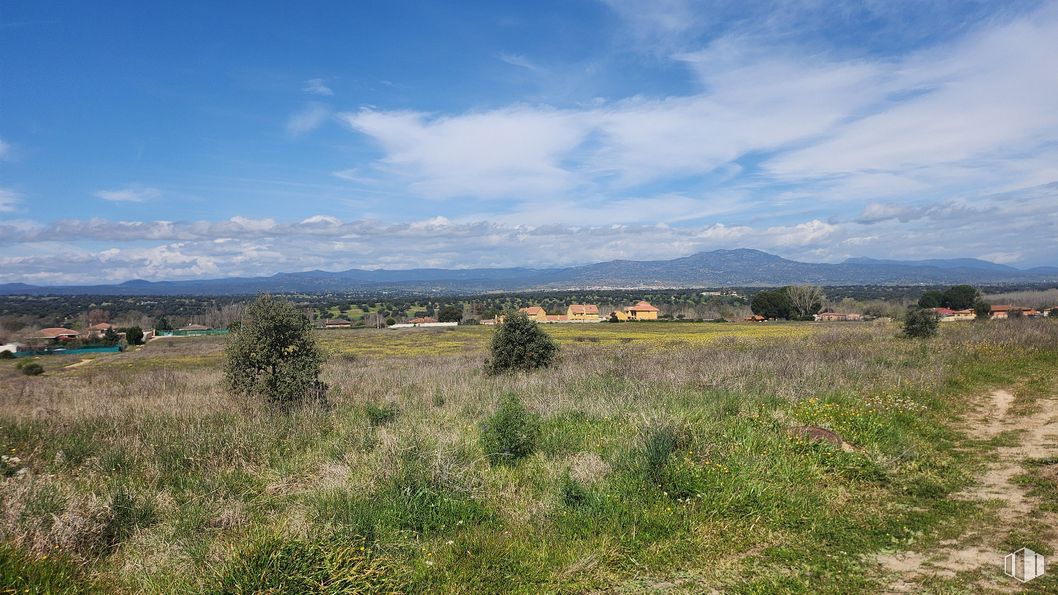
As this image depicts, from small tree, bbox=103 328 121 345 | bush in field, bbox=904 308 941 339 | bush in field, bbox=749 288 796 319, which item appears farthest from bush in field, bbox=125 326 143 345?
bush in field, bbox=749 288 796 319

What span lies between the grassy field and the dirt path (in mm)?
158

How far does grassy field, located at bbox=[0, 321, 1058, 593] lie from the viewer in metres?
4.59

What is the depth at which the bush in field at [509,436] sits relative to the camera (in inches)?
311

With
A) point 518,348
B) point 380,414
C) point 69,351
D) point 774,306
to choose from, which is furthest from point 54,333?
point 774,306

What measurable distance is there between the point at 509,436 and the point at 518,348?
1171 centimetres

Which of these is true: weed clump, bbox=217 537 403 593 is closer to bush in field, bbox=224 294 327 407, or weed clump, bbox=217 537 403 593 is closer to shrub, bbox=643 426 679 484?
shrub, bbox=643 426 679 484

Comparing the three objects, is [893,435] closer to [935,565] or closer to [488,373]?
[935,565]

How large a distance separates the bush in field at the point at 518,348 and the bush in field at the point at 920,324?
1912 centimetres

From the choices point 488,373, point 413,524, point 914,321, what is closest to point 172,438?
point 413,524

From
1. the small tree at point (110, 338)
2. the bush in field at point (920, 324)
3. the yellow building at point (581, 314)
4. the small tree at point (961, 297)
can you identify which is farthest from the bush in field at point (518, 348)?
the small tree at point (961, 297)

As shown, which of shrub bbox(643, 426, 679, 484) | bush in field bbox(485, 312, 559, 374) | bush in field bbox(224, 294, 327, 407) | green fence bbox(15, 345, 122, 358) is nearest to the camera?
shrub bbox(643, 426, 679, 484)

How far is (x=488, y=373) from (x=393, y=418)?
9.60m

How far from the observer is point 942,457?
26.5ft

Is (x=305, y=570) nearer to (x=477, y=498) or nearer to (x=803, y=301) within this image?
(x=477, y=498)
